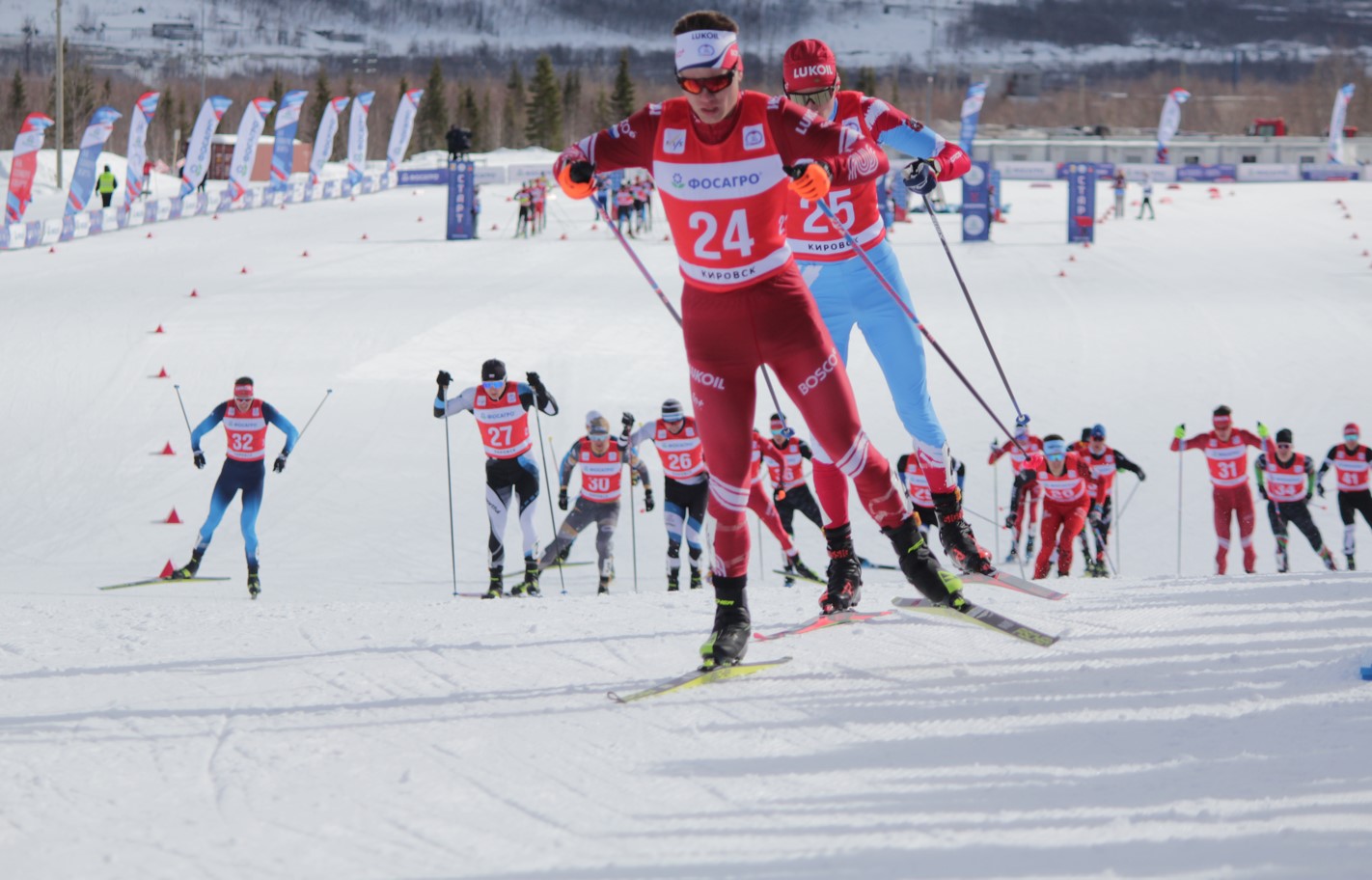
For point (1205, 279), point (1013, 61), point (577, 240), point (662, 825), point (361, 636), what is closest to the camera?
point (662, 825)

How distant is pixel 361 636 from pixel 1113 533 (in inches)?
330

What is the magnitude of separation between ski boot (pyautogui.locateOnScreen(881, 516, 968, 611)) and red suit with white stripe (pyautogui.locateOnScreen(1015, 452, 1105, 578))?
6020 mm

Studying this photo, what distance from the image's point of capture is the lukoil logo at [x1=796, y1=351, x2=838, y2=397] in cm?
438

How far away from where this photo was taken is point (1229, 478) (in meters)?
11.3

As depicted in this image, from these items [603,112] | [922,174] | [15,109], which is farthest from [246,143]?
[603,112]

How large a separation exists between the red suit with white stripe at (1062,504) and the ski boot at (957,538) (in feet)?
17.5

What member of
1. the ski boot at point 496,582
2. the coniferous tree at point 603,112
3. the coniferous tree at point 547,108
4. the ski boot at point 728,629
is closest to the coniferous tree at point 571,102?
the coniferous tree at point 603,112

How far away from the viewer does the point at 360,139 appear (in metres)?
42.0

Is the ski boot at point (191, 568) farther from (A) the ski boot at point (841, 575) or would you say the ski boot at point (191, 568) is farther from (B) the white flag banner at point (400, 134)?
(B) the white flag banner at point (400, 134)

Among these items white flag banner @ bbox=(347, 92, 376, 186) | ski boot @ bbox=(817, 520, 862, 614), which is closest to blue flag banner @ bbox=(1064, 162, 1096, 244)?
white flag banner @ bbox=(347, 92, 376, 186)

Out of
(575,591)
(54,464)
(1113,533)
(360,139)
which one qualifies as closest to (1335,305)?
(1113,533)

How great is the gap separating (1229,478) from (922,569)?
7429 mm

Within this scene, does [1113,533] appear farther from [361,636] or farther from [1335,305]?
[1335,305]

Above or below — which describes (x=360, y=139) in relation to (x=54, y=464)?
above
